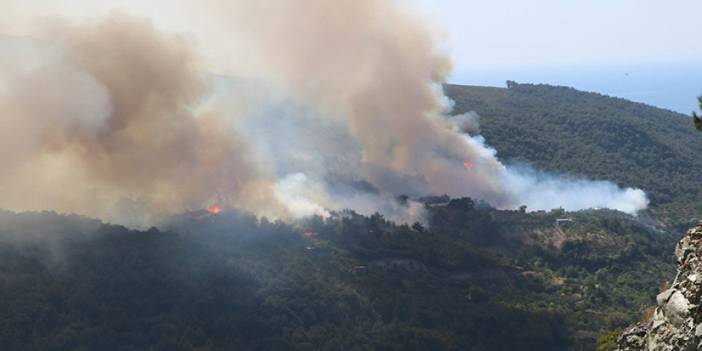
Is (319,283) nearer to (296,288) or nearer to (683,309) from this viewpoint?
(296,288)

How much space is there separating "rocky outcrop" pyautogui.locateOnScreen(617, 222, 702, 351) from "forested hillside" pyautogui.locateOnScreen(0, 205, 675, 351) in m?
Result: 50.2

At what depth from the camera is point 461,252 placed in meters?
112

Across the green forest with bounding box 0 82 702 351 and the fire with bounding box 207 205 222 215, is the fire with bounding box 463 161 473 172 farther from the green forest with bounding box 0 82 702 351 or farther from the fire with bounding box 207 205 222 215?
the fire with bounding box 207 205 222 215

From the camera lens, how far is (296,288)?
9075 cm

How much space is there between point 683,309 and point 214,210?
8562 centimetres

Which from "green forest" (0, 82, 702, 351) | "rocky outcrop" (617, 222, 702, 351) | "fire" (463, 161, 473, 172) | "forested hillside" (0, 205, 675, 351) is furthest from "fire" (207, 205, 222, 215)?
"rocky outcrop" (617, 222, 702, 351)

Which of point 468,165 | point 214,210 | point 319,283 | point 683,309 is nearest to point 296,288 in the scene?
point 319,283

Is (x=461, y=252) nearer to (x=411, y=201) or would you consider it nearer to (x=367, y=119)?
(x=411, y=201)

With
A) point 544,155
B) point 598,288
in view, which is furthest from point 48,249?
point 544,155

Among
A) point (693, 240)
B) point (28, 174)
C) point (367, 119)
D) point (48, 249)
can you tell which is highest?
point (367, 119)

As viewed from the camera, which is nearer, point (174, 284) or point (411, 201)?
point (174, 284)

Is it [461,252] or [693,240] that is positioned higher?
[461,252]

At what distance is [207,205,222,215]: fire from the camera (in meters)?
111

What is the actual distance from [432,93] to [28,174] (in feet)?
191
